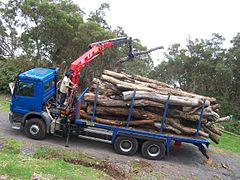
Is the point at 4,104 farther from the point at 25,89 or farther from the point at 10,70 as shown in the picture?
the point at 25,89

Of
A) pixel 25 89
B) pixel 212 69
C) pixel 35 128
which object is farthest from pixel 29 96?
pixel 212 69

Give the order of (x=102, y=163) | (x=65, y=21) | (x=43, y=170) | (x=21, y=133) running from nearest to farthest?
(x=43, y=170)
(x=102, y=163)
(x=21, y=133)
(x=65, y=21)

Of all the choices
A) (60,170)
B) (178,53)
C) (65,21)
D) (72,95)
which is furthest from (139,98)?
(178,53)

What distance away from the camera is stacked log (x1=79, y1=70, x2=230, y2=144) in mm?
9500

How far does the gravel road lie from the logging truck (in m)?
0.36

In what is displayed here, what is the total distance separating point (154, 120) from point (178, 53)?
22.3 meters

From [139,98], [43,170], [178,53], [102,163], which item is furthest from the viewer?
[178,53]

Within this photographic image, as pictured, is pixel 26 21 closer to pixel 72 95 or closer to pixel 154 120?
pixel 72 95

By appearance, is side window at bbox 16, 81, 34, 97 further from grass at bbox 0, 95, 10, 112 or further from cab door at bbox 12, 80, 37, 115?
grass at bbox 0, 95, 10, 112

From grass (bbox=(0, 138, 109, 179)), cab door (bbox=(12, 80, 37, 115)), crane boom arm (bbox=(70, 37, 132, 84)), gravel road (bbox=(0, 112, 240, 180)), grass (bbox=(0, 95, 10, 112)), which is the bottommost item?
grass (bbox=(0, 138, 109, 179))

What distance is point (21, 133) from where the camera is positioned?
10555 millimetres

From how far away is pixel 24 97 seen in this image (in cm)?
1003

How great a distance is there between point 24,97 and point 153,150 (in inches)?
205

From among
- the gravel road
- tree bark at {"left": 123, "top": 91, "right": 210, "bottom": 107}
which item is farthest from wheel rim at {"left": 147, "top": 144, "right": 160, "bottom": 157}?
tree bark at {"left": 123, "top": 91, "right": 210, "bottom": 107}
